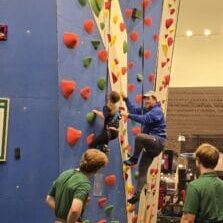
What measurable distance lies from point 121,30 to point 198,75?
5.35 m

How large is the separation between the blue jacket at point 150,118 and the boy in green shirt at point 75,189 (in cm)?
222

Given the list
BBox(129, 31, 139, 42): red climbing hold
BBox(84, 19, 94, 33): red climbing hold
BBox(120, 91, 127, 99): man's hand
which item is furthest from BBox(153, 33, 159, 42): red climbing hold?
BBox(84, 19, 94, 33): red climbing hold

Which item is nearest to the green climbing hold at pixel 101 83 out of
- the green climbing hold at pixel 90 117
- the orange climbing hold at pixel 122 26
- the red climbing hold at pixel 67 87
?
the green climbing hold at pixel 90 117

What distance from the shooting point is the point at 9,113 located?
4.85m

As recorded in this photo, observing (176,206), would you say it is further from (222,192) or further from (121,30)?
(222,192)

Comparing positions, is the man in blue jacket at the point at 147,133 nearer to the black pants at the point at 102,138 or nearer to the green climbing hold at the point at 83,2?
the black pants at the point at 102,138

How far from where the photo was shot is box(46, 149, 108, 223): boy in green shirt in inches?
139

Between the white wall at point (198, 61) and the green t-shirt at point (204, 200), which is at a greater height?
the white wall at point (198, 61)

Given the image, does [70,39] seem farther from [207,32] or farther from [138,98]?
[207,32]

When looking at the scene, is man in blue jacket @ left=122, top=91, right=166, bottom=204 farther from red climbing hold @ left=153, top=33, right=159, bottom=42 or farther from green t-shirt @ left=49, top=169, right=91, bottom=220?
green t-shirt @ left=49, top=169, right=91, bottom=220

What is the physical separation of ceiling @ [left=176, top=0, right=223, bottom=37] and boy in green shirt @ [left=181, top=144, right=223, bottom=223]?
6639 mm

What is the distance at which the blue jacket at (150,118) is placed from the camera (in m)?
5.92

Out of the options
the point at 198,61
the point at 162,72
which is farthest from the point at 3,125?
the point at 198,61

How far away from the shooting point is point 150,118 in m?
6.03
